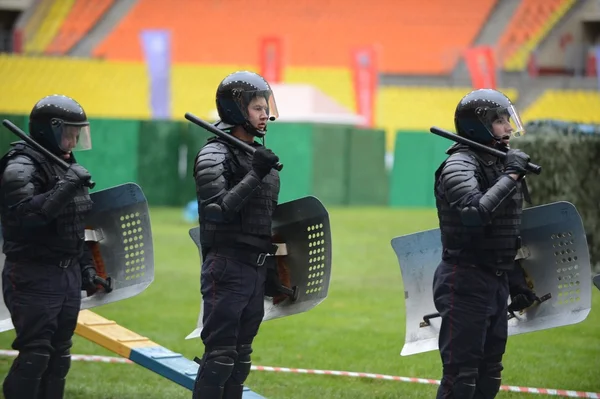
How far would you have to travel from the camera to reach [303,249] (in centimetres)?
614

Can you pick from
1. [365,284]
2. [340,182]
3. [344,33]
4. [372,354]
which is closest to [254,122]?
[372,354]

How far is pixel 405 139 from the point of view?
72.8ft

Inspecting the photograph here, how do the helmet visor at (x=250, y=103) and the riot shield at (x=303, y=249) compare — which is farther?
the riot shield at (x=303, y=249)

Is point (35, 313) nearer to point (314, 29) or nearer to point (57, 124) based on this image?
point (57, 124)

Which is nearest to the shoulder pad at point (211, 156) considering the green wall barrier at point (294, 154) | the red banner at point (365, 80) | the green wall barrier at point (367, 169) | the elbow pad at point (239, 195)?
the elbow pad at point (239, 195)

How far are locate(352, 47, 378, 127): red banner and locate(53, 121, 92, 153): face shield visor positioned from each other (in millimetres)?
21978

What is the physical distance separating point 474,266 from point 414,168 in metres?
17.1

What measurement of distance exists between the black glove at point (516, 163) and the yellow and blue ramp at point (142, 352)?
2.17 metres

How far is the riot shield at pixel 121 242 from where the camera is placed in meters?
6.70

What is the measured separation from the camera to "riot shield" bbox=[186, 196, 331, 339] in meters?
6.08

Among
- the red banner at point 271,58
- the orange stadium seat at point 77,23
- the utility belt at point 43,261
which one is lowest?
the utility belt at point 43,261

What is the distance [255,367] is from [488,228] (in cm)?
314

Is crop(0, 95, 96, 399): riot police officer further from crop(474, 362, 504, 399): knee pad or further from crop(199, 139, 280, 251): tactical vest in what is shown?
crop(474, 362, 504, 399): knee pad

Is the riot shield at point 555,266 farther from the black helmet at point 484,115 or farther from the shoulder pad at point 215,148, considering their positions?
the shoulder pad at point 215,148
